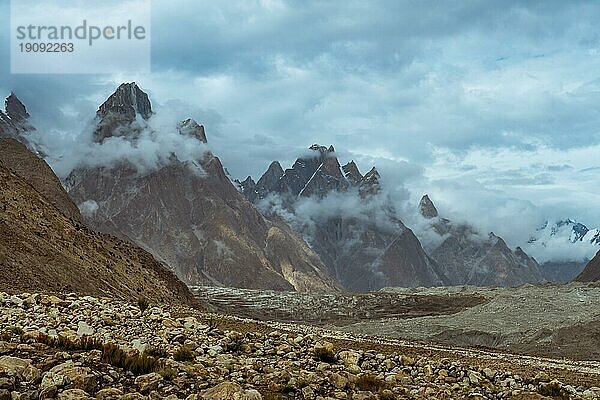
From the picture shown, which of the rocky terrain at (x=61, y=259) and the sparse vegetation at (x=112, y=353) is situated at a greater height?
the rocky terrain at (x=61, y=259)

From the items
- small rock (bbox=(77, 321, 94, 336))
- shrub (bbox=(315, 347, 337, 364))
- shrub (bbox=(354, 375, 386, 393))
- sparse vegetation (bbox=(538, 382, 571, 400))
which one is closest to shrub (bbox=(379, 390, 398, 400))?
shrub (bbox=(354, 375, 386, 393))

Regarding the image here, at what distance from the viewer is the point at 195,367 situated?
410 inches

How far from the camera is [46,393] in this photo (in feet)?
27.4

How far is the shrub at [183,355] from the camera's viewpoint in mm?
10930

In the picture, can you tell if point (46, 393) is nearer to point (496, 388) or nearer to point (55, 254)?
point (496, 388)

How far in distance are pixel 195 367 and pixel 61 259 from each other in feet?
68.3

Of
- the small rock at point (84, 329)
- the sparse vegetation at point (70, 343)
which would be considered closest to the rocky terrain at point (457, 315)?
the small rock at point (84, 329)

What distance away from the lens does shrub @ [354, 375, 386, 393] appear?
10550mm

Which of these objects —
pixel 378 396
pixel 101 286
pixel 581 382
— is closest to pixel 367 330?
pixel 101 286

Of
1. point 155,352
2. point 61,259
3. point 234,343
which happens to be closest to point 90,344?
point 155,352

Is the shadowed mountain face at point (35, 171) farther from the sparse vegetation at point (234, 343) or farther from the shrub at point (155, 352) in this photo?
the shrub at point (155, 352)

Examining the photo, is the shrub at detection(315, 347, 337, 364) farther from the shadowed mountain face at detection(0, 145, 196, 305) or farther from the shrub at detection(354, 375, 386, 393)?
the shadowed mountain face at detection(0, 145, 196, 305)

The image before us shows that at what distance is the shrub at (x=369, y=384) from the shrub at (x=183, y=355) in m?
2.99

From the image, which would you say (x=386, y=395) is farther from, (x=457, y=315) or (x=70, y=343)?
(x=457, y=315)
